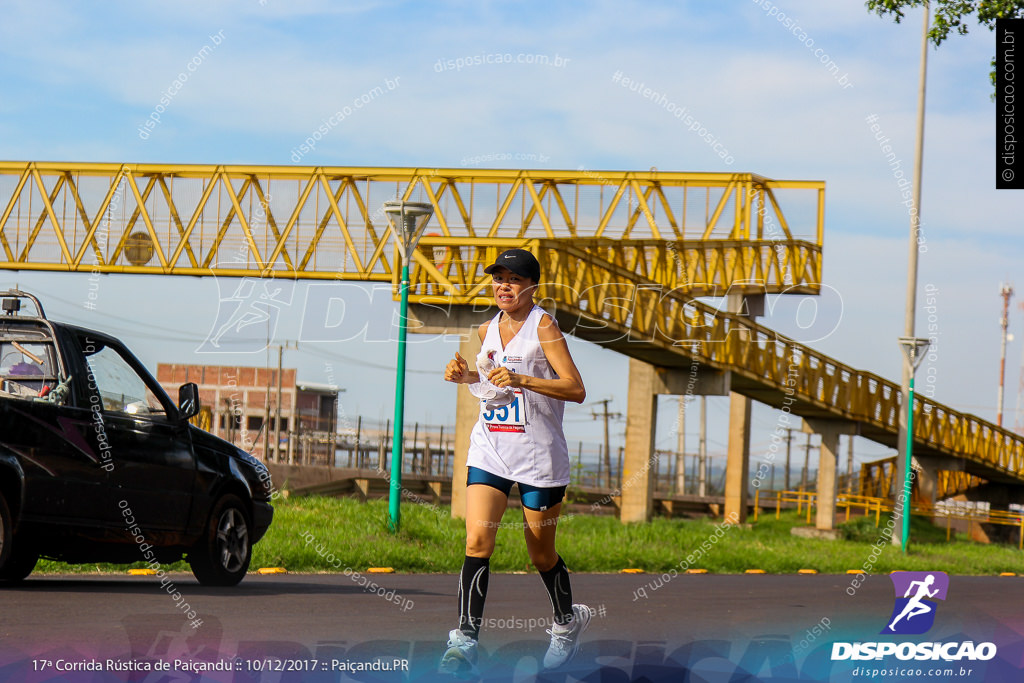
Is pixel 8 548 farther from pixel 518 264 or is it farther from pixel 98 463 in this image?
pixel 518 264

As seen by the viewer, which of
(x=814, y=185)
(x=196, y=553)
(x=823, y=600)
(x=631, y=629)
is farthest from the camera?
(x=814, y=185)

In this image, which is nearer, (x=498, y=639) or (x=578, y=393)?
(x=578, y=393)

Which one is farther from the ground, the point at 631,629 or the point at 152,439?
the point at 152,439

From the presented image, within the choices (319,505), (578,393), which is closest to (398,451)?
(319,505)

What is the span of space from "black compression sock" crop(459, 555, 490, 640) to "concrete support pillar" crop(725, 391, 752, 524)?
100 ft

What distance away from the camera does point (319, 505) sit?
870 inches

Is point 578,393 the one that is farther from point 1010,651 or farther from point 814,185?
point 814,185

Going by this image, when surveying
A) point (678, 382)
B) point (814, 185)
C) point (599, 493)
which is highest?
point (814, 185)

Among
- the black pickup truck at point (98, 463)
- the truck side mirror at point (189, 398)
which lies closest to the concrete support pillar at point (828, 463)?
the black pickup truck at point (98, 463)

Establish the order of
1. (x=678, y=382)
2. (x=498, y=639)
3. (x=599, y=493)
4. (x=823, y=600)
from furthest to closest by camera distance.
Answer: (x=599, y=493) → (x=678, y=382) → (x=823, y=600) → (x=498, y=639)

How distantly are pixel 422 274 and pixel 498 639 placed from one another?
759 inches

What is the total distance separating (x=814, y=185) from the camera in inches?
1594

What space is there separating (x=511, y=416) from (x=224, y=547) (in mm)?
5796

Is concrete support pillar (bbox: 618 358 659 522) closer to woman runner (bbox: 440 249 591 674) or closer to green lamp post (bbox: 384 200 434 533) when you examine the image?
green lamp post (bbox: 384 200 434 533)
